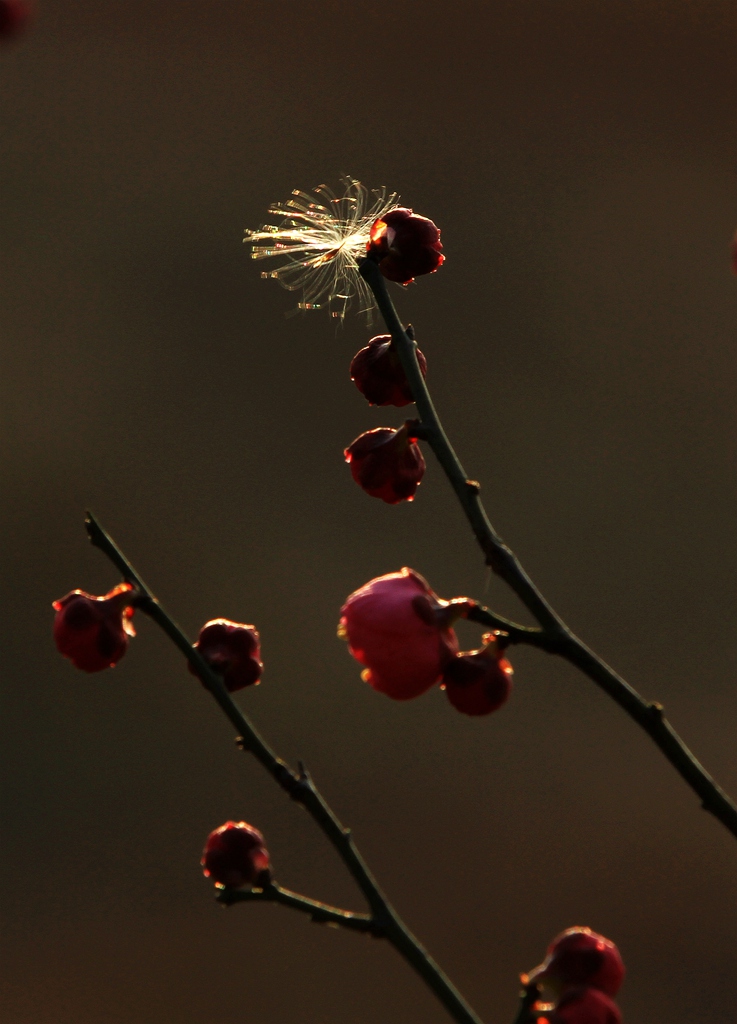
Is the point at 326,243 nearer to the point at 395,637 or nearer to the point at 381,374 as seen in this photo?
the point at 381,374

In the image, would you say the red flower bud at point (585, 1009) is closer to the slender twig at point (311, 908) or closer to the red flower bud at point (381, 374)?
the slender twig at point (311, 908)

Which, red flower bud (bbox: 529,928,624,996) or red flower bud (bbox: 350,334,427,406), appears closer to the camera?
red flower bud (bbox: 529,928,624,996)

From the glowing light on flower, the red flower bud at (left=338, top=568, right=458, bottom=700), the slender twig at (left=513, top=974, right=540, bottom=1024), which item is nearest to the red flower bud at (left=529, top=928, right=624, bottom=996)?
the slender twig at (left=513, top=974, right=540, bottom=1024)

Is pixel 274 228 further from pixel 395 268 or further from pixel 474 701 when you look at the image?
pixel 474 701

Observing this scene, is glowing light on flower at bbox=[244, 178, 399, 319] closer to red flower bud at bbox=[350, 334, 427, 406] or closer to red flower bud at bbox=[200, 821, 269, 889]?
red flower bud at bbox=[350, 334, 427, 406]

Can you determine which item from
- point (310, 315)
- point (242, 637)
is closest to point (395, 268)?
point (242, 637)

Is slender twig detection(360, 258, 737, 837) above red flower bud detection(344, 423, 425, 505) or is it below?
below
